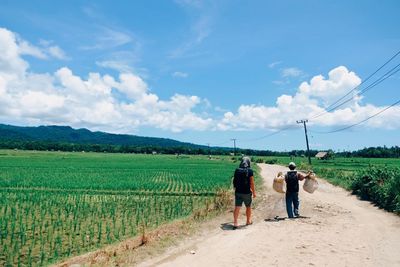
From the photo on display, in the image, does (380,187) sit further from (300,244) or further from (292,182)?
(300,244)

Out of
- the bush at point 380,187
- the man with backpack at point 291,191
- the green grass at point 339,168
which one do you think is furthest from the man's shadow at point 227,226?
the green grass at point 339,168

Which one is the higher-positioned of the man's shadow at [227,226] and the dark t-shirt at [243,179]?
the dark t-shirt at [243,179]

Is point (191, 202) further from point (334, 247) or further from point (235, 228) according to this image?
point (334, 247)

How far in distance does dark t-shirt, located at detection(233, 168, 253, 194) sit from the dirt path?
1085 millimetres

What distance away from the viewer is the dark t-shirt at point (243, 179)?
10336mm

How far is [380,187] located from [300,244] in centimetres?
933

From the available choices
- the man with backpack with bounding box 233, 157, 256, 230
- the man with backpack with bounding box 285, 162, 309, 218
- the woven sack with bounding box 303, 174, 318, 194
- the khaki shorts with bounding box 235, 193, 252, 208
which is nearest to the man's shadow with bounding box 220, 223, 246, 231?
the man with backpack with bounding box 233, 157, 256, 230

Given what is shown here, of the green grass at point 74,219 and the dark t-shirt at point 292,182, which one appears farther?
the dark t-shirt at point 292,182

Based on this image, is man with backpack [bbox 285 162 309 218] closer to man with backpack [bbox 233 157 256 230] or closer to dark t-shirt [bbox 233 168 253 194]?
man with backpack [bbox 233 157 256 230]

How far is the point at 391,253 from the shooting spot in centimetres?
764

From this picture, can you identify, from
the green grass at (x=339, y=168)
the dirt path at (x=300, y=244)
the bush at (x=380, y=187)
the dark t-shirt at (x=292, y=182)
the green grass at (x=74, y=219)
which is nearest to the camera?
the dirt path at (x=300, y=244)

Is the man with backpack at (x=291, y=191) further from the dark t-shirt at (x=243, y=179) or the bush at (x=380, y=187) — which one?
the bush at (x=380, y=187)

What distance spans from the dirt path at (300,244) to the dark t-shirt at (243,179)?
1.09 meters

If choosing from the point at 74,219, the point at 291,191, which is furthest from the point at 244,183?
the point at 74,219
